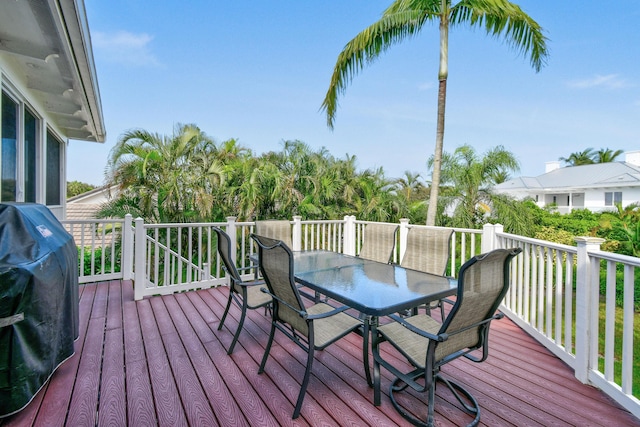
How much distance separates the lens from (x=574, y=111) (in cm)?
1725

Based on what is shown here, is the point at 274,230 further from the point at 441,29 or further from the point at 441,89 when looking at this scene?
the point at 441,29

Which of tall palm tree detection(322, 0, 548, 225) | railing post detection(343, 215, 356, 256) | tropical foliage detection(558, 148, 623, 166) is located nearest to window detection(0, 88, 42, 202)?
railing post detection(343, 215, 356, 256)

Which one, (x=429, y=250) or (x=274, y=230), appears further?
(x=274, y=230)

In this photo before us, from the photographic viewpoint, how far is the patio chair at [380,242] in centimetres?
396

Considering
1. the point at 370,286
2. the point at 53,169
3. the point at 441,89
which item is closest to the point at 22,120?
the point at 53,169

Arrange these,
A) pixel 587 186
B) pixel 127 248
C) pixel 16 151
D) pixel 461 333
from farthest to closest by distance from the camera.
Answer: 1. pixel 587 186
2. pixel 127 248
3. pixel 16 151
4. pixel 461 333

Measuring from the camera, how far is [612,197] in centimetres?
2006

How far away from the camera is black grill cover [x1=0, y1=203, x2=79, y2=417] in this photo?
1.84 metres

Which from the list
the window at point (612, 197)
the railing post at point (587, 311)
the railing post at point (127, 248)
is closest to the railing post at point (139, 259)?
the railing post at point (127, 248)

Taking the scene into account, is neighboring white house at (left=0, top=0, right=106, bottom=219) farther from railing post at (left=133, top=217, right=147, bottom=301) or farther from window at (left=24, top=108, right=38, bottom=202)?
railing post at (left=133, top=217, right=147, bottom=301)

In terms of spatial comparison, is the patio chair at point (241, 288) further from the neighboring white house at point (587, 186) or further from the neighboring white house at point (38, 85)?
the neighboring white house at point (587, 186)

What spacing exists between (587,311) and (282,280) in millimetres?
2322

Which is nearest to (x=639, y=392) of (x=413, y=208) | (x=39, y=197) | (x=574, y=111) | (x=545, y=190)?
(x=413, y=208)

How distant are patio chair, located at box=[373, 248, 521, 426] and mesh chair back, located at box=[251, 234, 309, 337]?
1.83 feet
